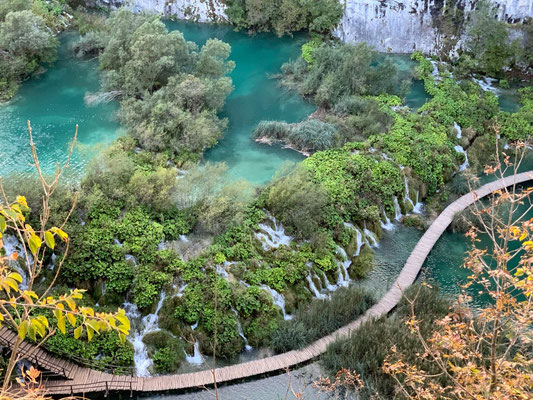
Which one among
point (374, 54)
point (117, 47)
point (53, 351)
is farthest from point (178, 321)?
point (374, 54)

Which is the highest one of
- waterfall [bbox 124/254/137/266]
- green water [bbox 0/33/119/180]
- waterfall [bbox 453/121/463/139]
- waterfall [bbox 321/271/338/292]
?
green water [bbox 0/33/119/180]

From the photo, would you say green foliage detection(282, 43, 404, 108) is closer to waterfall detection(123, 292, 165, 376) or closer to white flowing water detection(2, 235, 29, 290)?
waterfall detection(123, 292, 165, 376)

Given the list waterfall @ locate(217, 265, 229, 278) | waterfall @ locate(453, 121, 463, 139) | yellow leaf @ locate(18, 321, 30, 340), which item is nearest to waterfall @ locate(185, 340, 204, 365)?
waterfall @ locate(217, 265, 229, 278)

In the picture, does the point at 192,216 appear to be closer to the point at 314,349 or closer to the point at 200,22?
the point at 314,349

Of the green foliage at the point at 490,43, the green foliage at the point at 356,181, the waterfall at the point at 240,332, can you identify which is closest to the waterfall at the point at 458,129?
the green foliage at the point at 356,181

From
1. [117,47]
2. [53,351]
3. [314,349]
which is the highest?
[117,47]

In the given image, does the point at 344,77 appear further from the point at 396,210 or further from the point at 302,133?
the point at 396,210

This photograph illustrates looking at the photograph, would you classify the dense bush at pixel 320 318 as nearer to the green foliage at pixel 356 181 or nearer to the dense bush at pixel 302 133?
the green foliage at pixel 356 181
